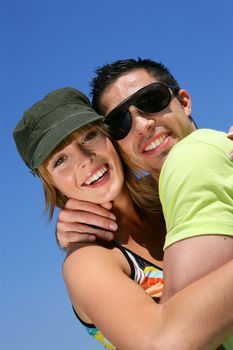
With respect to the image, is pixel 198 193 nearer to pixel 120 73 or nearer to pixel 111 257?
pixel 111 257

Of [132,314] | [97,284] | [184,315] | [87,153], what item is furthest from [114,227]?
[184,315]

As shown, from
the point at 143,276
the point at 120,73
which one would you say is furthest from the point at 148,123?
the point at 143,276

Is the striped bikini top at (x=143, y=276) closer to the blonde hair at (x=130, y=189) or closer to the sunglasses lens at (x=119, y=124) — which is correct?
the blonde hair at (x=130, y=189)

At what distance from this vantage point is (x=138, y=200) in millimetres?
4645

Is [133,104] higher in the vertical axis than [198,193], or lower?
higher

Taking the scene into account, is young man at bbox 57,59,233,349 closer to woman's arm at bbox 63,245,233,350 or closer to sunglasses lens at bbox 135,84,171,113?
sunglasses lens at bbox 135,84,171,113

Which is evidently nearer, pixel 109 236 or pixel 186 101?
pixel 109 236

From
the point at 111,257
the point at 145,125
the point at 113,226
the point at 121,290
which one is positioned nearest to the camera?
the point at 121,290

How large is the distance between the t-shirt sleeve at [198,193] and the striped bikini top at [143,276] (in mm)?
1189

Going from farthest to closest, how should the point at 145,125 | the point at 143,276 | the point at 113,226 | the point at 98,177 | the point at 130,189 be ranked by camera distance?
the point at 145,125 < the point at 130,189 < the point at 98,177 < the point at 113,226 < the point at 143,276

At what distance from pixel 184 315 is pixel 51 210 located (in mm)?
2543

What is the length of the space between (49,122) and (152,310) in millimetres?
2202

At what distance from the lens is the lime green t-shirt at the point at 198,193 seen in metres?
2.38

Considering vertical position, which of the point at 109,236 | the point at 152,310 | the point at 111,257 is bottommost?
the point at 152,310
